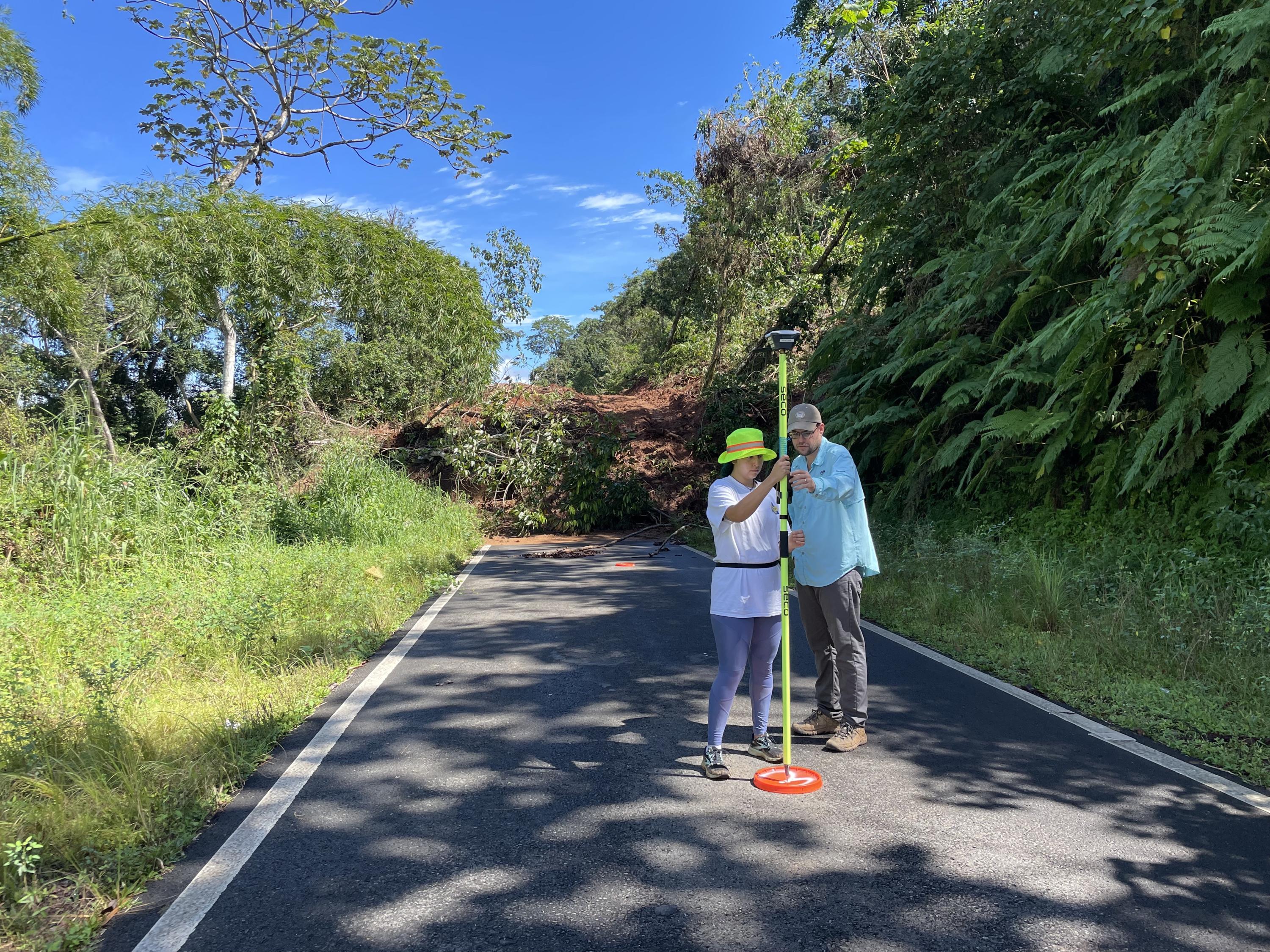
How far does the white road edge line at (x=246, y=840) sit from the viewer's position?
308 cm

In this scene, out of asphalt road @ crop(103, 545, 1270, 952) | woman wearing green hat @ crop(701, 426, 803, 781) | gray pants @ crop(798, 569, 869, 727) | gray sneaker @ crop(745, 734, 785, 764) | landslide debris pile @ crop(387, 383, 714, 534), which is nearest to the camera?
asphalt road @ crop(103, 545, 1270, 952)

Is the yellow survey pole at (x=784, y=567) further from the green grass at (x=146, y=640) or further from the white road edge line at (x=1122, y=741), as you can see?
the green grass at (x=146, y=640)

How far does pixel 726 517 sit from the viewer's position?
15.0 feet

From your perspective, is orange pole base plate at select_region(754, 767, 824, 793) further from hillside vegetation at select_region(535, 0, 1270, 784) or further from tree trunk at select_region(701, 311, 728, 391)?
tree trunk at select_region(701, 311, 728, 391)

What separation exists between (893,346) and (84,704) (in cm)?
1166

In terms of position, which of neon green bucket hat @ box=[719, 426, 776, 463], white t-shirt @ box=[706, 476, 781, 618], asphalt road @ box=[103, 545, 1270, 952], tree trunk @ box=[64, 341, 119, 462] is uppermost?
tree trunk @ box=[64, 341, 119, 462]

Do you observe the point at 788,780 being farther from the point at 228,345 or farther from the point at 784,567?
the point at 228,345

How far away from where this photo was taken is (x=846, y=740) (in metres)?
4.95

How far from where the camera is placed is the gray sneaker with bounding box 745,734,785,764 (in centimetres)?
478

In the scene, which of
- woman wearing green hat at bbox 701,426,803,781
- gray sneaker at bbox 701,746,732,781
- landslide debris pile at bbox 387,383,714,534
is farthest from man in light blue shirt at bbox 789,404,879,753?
landslide debris pile at bbox 387,383,714,534

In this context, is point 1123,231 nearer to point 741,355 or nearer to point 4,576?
point 4,576

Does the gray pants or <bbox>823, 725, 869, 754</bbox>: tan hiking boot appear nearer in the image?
<bbox>823, 725, 869, 754</bbox>: tan hiking boot

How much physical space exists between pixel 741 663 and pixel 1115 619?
4242 millimetres

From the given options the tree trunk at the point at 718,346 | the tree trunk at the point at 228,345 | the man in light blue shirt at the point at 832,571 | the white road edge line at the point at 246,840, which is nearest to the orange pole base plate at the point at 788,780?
the man in light blue shirt at the point at 832,571
